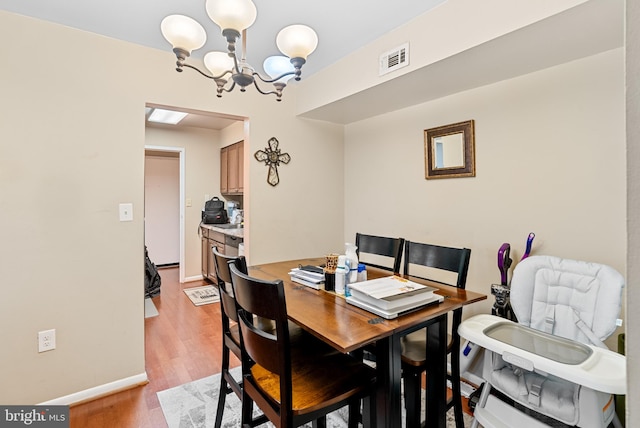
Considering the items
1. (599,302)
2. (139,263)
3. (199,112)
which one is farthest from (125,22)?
(599,302)

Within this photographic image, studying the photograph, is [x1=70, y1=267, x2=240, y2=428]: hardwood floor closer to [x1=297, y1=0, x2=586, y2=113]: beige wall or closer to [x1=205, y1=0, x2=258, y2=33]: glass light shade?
[x1=205, y1=0, x2=258, y2=33]: glass light shade

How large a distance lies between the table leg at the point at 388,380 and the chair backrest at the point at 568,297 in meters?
0.92

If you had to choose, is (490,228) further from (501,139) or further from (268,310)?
(268,310)

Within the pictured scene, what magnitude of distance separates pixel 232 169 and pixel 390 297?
12.4ft

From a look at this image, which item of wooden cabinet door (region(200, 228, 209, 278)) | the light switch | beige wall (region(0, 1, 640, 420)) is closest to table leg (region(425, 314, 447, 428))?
beige wall (region(0, 1, 640, 420))

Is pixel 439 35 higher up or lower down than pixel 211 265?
higher up

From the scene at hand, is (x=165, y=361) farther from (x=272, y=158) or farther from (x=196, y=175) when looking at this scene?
(x=196, y=175)

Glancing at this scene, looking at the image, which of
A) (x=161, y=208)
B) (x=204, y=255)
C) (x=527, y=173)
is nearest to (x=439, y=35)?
(x=527, y=173)

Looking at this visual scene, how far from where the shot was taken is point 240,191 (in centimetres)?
434

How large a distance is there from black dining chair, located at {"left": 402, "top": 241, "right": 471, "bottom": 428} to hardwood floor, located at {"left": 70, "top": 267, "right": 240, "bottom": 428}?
1.41m

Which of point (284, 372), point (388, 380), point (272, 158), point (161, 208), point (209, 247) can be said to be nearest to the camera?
point (284, 372)

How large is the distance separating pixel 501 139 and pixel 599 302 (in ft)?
3.62

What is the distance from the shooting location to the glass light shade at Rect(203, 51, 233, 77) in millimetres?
1654

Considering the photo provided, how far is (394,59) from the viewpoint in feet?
6.68
